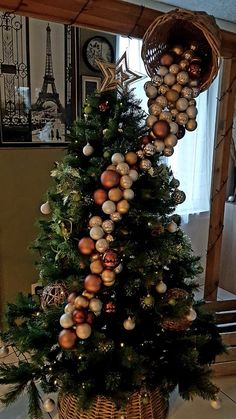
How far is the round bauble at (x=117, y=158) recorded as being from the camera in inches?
43.0

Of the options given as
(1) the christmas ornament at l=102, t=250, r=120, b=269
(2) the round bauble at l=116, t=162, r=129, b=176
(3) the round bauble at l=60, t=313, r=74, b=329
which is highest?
(2) the round bauble at l=116, t=162, r=129, b=176

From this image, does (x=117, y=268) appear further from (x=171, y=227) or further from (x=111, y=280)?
(x=171, y=227)

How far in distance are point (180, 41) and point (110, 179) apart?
23.7 inches

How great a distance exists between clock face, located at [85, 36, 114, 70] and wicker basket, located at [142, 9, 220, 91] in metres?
0.94

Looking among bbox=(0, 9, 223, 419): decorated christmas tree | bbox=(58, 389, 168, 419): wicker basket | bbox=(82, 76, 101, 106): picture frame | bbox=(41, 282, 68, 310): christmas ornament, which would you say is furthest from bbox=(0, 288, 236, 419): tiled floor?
bbox=(82, 76, 101, 106): picture frame

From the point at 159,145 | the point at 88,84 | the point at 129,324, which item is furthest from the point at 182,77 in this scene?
the point at 88,84

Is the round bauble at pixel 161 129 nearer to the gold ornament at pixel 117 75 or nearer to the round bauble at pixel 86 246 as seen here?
the gold ornament at pixel 117 75

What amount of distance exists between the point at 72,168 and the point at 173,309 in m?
0.56

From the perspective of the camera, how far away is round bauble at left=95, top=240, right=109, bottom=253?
3.52 ft

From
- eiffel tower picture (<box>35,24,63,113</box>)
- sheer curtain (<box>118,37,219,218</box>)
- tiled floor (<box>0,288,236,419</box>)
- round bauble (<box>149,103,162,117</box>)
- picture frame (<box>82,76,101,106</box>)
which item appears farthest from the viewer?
sheer curtain (<box>118,37,219,218</box>)

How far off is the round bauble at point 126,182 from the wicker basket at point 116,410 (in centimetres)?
71

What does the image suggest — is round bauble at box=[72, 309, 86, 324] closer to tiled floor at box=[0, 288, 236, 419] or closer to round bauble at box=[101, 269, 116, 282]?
round bauble at box=[101, 269, 116, 282]

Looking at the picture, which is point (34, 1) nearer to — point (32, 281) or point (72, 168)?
point (72, 168)

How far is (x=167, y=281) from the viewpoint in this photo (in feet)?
4.26
